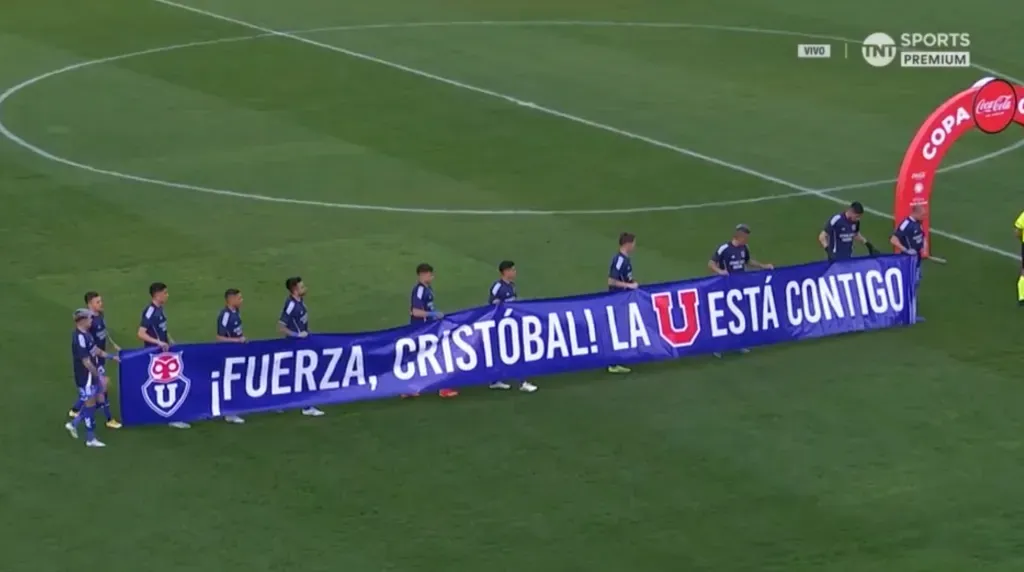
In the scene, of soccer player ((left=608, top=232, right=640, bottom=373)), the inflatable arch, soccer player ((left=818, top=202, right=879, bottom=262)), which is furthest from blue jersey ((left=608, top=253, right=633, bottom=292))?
the inflatable arch

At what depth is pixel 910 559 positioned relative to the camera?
21453 millimetres

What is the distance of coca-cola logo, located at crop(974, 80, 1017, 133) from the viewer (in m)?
32.0

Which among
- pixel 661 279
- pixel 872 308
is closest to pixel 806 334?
pixel 872 308

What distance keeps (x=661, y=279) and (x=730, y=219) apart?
3910 mm

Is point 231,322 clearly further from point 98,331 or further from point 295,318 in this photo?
point 98,331

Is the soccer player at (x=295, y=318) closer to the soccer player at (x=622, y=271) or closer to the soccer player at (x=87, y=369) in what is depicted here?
the soccer player at (x=87, y=369)

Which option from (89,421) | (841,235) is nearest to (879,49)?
(841,235)

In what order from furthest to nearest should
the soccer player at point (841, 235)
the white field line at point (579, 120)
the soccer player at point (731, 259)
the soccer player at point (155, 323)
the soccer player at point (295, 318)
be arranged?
the white field line at point (579, 120) < the soccer player at point (841, 235) < the soccer player at point (731, 259) < the soccer player at point (295, 318) < the soccer player at point (155, 323)

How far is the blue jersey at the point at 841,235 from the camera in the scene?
30.1 metres

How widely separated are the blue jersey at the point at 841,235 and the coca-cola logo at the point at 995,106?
3.47m

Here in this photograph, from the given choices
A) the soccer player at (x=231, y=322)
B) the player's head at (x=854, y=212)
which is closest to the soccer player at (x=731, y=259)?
the player's head at (x=854, y=212)

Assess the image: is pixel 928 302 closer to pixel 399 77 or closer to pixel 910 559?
pixel 910 559

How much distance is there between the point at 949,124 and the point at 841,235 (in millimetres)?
3445

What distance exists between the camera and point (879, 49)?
47.7m
